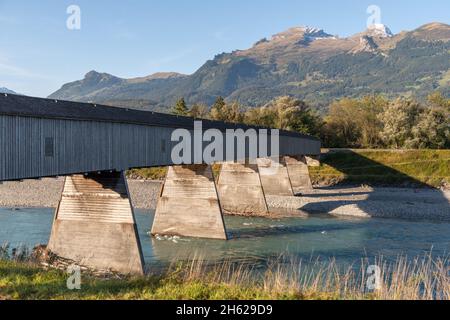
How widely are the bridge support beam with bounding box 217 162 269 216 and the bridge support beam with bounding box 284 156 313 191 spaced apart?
16.9m

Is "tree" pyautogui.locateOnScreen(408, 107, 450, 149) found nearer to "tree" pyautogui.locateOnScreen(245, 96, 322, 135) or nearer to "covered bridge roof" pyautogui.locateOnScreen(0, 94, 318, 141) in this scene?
"tree" pyautogui.locateOnScreen(245, 96, 322, 135)

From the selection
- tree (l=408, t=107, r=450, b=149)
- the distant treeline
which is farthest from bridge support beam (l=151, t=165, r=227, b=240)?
tree (l=408, t=107, r=450, b=149)

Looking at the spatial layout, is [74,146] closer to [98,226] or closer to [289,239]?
[98,226]

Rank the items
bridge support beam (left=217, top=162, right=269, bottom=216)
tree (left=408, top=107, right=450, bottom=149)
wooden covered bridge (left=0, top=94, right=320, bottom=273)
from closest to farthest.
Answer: wooden covered bridge (left=0, top=94, right=320, bottom=273), bridge support beam (left=217, top=162, right=269, bottom=216), tree (left=408, top=107, right=450, bottom=149)

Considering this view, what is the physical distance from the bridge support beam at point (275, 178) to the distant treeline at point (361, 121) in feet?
77.2

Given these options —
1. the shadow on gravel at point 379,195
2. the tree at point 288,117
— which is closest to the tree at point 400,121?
the shadow on gravel at point 379,195

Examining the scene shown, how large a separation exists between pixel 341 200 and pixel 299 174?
12199 mm

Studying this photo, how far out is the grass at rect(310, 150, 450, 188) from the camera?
5600 centimetres

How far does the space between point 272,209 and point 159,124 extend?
20435 mm

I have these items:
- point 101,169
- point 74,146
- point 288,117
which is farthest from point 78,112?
point 288,117

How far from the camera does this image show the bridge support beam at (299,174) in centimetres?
5601

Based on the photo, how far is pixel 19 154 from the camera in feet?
50.2

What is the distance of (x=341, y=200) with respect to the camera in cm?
4503
